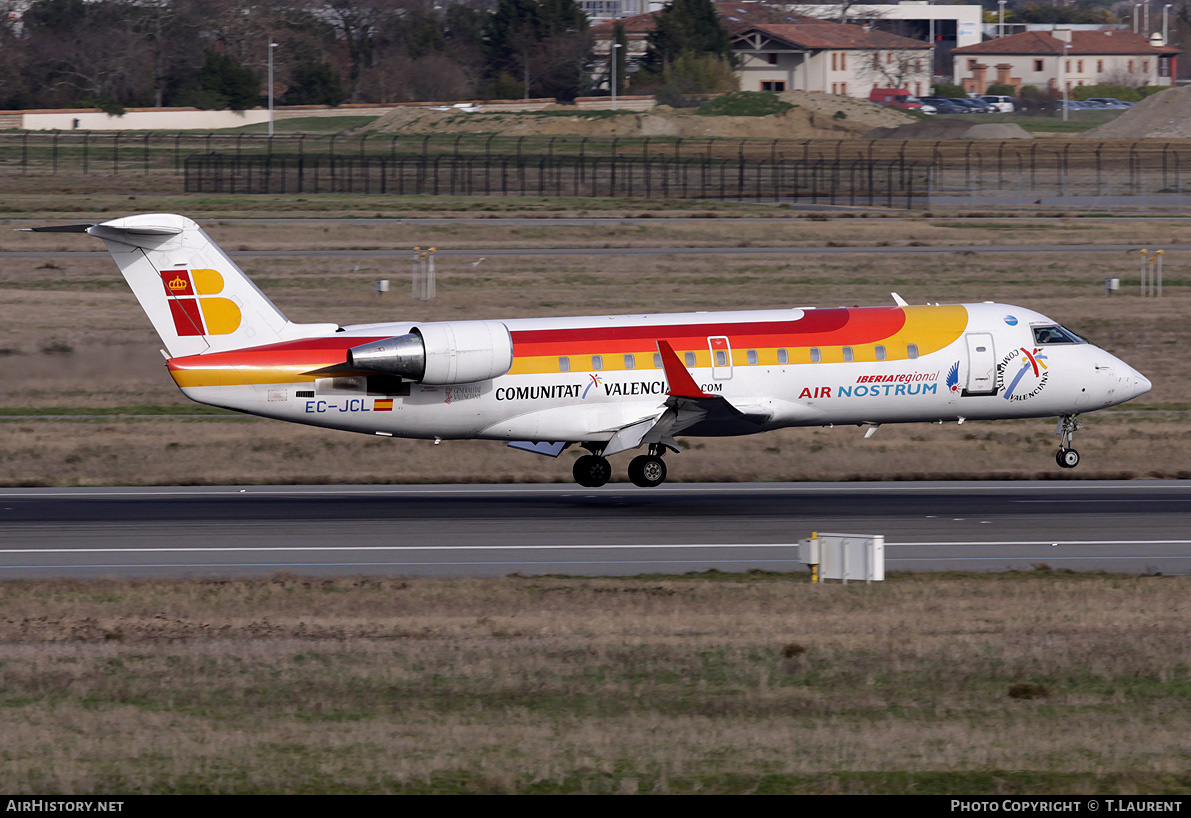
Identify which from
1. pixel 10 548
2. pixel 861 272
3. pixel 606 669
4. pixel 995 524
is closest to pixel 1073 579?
pixel 995 524

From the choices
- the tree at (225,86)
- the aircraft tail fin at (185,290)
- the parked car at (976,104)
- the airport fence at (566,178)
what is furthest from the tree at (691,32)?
the aircraft tail fin at (185,290)

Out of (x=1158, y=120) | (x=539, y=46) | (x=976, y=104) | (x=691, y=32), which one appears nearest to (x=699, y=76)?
(x=691, y=32)

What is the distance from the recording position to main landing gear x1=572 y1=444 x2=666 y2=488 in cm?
3044

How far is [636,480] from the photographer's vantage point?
100ft

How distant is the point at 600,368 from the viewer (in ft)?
96.2

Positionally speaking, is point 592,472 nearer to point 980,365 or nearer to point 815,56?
point 980,365

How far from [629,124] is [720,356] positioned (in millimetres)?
104224

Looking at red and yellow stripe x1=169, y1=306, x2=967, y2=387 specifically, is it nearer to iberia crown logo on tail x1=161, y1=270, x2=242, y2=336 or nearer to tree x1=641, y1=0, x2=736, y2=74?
iberia crown logo on tail x1=161, y1=270, x2=242, y2=336

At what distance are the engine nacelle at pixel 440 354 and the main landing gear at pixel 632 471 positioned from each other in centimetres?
320

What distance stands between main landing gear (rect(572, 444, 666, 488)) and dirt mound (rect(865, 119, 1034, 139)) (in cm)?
10230

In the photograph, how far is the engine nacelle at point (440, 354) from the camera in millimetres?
27844

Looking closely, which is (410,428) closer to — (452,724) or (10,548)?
(10,548)

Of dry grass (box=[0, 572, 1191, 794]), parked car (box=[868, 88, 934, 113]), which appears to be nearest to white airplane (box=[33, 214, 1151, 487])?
dry grass (box=[0, 572, 1191, 794])
